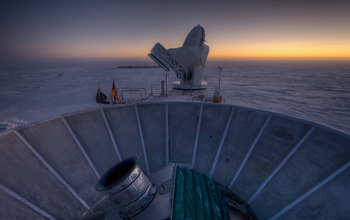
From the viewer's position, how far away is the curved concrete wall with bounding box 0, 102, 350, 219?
4.27 metres

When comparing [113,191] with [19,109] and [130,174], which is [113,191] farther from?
[19,109]

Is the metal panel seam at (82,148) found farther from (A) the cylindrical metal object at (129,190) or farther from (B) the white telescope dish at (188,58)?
(B) the white telescope dish at (188,58)

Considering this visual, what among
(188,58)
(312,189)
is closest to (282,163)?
(312,189)

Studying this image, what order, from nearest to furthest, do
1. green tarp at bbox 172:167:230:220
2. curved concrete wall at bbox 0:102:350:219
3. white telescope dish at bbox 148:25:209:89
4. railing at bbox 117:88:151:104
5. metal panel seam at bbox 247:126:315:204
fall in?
green tarp at bbox 172:167:230:220, curved concrete wall at bbox 0:102:350:219, metal panel seam at bbox 247:126:315:204, railing at bbox 117:88:151:104, white telescope dish at bbox 148:25:209:89

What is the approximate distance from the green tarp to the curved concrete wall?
4.39 feet

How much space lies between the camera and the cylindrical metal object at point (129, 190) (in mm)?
3404

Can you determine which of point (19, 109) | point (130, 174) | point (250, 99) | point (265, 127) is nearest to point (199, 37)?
point (250, 99)

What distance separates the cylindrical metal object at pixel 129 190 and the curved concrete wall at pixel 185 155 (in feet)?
6.82

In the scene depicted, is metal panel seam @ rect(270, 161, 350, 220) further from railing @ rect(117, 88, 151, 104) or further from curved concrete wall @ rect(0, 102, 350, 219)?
railing @ rect(117, 88, 151, 104)

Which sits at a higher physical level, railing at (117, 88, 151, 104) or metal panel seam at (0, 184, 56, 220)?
metal panel seam at (0, 184, 56, 220)

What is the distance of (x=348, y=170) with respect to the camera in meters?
4.16

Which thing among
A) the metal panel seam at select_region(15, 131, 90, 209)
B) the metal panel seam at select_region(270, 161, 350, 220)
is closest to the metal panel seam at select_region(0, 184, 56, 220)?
the metal panel seam at select_region(15, 131, 90, 209)

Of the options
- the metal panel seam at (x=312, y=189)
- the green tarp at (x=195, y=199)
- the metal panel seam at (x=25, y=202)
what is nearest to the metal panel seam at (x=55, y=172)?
the metal panel seam at (x=25, y=202)

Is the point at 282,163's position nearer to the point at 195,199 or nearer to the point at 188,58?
the point at 195,199
